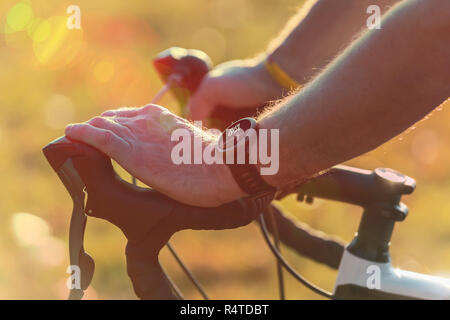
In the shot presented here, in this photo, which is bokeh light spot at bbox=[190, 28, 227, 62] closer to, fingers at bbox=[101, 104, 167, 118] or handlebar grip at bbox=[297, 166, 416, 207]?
handlebar grip at bbox=[297, 166, 416, 207]

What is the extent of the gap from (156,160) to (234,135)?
0.59 feet

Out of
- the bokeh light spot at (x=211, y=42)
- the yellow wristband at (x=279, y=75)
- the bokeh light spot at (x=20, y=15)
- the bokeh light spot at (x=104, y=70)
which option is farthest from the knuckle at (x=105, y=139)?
the bokeh light spot at (x=20, y=15)

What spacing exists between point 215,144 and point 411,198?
402 cm

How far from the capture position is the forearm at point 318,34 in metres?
1.89

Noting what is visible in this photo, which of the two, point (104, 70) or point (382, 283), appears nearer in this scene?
point (382, 283)

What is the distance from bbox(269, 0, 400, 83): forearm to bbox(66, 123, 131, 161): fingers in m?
0.69

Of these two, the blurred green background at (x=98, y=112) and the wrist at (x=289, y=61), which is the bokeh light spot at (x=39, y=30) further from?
the wrist at (x=289, y=61)

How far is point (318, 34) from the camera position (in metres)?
1.95

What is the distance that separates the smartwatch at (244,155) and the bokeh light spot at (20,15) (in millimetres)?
5998

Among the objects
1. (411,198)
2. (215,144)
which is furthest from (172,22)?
(215,144)

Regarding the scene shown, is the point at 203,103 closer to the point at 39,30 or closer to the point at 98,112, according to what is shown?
the point at 98,112

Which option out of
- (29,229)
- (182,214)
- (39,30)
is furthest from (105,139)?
(39,30)

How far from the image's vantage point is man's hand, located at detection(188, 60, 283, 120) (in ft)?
6.65

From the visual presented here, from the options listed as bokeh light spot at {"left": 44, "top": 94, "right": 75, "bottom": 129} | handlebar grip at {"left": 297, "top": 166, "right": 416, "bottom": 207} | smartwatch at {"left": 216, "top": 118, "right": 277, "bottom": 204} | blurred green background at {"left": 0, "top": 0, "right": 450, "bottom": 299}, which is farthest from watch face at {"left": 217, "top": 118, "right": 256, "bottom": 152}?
bokeh light spot at {"left": 44, "top": 94, "right": 75, "bottom": 129}
